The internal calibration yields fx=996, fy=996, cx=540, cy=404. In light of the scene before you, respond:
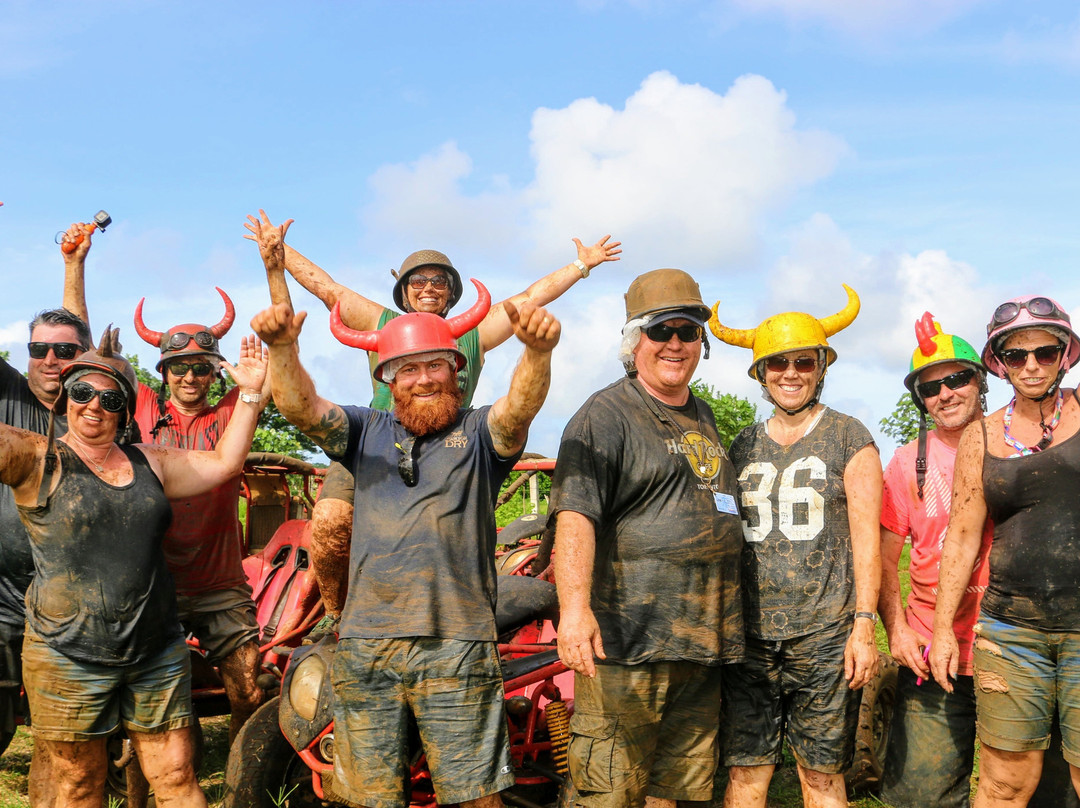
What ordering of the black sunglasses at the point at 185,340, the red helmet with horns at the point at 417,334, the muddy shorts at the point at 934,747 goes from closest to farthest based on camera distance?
the red helmet with horns at the point at 417,334, the muddy shorts at the point at 934,747, the black sunglasses at the point at 185,340

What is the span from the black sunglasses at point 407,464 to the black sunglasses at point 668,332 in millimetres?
1066

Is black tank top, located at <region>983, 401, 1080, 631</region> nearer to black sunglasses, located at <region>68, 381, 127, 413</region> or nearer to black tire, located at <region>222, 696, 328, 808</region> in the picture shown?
black tire, located at <region>222, 696, 328, 808</region>

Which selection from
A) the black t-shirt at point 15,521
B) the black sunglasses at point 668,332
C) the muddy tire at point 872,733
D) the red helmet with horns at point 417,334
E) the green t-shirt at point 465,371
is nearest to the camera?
the red helmet with horns at point 417,334

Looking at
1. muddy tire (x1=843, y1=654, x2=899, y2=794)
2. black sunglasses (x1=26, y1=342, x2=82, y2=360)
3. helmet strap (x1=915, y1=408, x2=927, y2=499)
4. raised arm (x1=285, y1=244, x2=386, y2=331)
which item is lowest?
muddy tire (x1=843, y1=654, x2=899, y2=794)

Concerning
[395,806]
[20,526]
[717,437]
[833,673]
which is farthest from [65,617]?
[833,673]

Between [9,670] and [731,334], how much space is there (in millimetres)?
3945

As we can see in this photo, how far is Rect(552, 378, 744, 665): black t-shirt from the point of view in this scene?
3750 millimetres

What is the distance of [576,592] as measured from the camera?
3.63 meters

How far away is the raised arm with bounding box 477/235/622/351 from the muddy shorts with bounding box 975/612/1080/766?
259 cm

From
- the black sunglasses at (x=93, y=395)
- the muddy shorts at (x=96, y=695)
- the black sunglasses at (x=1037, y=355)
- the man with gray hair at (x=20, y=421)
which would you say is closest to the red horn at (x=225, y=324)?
the man with gray hair at (x=20, y=421)

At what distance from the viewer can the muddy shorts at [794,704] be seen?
3.95 meters

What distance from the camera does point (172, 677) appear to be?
405cm

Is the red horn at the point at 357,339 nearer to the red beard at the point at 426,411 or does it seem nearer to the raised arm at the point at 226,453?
the red beard at the point at 426,411

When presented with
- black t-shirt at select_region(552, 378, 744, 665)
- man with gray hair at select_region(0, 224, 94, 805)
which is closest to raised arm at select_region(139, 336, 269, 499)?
man with gray hair at select_region(0, 224, 94, 805)
